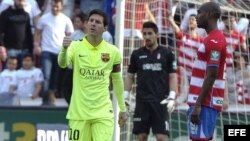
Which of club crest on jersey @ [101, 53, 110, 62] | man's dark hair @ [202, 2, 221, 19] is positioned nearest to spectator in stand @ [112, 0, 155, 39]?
club crest on jersey @ [101, 53, 110, 62]

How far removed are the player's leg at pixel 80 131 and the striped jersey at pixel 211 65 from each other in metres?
1.25

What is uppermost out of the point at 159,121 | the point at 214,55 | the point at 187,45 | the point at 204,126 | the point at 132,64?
the point at 214,55

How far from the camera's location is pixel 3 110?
13.5 m

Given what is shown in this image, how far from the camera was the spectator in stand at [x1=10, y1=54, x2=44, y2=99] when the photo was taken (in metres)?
14.6

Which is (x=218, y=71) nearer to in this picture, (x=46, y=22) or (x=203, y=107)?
(x=203, y=107)

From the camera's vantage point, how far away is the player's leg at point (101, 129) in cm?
986

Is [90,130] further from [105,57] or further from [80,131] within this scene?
[105,57]

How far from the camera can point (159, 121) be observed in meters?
12.3

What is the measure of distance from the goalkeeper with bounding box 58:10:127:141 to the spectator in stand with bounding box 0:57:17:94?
15.3ft

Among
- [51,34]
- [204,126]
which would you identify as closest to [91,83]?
[204,126]

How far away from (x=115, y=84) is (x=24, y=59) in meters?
4.85

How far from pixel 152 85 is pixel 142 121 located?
0.53 m

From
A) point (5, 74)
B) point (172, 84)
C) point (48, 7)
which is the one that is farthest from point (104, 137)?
point (48, 7)

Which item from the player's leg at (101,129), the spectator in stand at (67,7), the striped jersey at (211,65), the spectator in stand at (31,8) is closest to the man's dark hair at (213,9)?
the striped jersey at (211,65)
